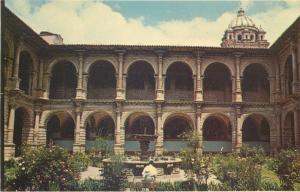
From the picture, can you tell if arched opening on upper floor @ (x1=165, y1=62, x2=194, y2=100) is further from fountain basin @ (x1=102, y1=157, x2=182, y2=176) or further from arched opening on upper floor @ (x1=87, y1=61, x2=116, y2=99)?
fountain basin @ (x1=102, y1=157, x2=182, y2=176)

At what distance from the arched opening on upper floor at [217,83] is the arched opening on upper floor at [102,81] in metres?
6.95

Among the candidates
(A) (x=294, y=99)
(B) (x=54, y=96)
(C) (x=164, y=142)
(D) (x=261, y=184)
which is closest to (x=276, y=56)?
(A) (x=294, y=99)

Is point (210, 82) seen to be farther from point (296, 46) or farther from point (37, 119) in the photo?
point (37, 119)

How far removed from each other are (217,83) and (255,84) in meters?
2.83

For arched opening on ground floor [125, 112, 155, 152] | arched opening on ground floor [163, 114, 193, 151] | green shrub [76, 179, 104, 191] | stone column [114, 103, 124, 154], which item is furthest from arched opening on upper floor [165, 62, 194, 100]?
green shrub [76, 179, 104, 191]

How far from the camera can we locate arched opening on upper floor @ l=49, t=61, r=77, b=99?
81.4ft

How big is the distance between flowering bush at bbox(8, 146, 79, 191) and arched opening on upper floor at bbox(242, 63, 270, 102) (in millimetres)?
16489

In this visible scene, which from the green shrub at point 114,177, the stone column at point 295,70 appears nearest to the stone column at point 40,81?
the green shrub at point 114,177

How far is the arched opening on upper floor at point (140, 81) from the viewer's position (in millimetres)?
25203

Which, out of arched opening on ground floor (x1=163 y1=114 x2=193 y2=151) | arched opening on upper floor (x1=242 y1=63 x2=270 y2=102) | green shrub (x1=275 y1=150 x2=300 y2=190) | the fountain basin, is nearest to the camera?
green shrub (x1=275 y1=150 x2=300 y2=190)

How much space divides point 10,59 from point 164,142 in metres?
12.3

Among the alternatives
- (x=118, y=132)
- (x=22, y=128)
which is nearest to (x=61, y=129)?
(x=22, y=128)

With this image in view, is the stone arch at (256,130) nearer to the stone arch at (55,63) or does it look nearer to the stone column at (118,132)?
the stone column at (118,132)

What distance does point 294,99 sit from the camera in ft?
66.3
